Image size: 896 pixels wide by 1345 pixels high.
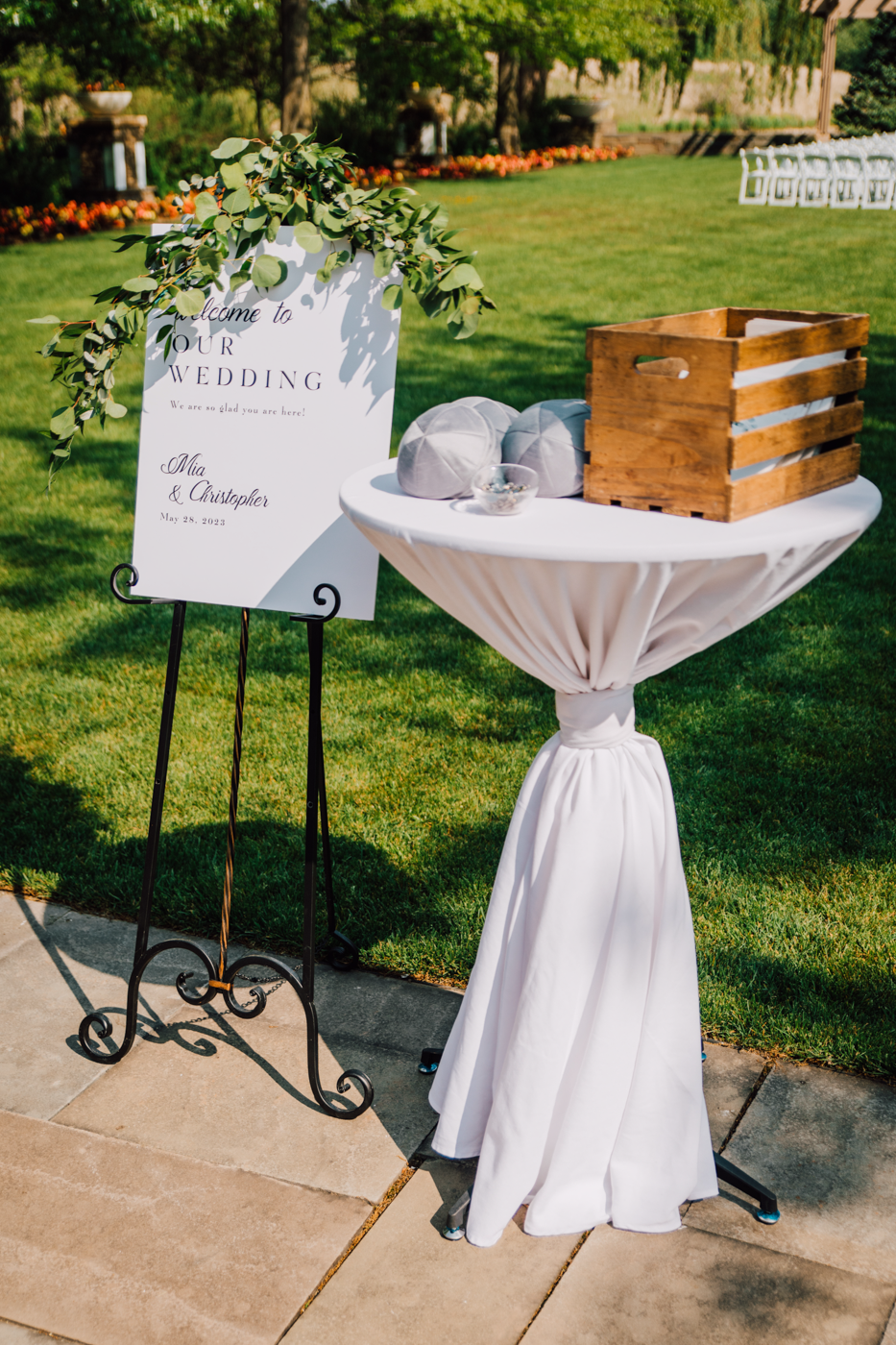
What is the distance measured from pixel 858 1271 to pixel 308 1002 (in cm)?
121

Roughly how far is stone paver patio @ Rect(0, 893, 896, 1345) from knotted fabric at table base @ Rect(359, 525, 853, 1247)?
0.41 feet

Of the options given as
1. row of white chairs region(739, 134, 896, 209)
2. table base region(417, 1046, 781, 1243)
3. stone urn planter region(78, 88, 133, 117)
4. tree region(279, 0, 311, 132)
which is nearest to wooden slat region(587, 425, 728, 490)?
table base region(417, 1046, 781, 1243)

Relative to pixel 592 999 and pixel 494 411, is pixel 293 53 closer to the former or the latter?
pixel 494 411

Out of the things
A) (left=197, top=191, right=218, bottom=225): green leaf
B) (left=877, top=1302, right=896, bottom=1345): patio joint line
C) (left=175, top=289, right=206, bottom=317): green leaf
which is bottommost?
(left=877, top=1302, right=896, bottom=1345): patio joint line

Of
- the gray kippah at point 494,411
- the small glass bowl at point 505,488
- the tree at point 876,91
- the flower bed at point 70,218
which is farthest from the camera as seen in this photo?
the tree at point 876,91

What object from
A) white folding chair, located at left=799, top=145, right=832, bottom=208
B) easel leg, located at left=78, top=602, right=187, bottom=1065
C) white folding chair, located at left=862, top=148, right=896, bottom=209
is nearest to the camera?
easel leg, located at left=78, top=602, right=187, bottom=1065

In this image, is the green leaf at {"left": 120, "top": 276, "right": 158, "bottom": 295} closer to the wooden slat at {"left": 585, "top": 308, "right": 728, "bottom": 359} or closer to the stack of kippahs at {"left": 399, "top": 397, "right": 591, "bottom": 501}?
the stack of kippahs at {"left": 399, "top": 397, "right": 591, "bottom": 501}

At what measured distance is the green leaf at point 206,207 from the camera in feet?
7.44

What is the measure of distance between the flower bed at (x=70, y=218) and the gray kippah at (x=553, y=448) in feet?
52.9

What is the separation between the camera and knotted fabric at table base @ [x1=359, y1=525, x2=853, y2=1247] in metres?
2.11

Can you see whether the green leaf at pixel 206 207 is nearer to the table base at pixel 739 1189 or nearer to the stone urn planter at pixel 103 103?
the table base at pixel 739 1189

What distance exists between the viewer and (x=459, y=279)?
2303mm

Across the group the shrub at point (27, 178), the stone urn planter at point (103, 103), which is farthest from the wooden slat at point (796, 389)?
the stone urn planter at point (103, 103)

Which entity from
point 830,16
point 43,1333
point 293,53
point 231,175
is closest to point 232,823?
point 43,1333
